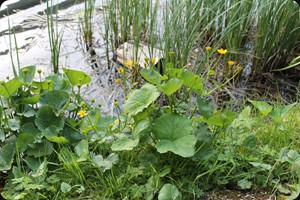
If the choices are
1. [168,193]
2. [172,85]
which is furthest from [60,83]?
[168,193]

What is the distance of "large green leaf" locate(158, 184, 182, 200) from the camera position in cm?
137

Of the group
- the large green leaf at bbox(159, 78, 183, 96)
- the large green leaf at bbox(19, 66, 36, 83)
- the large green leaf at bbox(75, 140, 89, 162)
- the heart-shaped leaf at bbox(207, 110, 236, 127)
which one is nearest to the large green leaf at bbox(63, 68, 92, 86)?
the large green leaf at bbox(19, 66, 36, 83)

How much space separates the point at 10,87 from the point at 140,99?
0.54m

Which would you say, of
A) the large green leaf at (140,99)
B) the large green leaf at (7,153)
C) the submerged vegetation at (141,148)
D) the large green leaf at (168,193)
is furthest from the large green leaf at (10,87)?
the large green leaf at (168,193)

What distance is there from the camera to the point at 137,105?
1479mm

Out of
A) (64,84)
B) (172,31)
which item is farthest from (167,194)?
(172,31)

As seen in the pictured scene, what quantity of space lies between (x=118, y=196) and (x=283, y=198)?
2.03ft

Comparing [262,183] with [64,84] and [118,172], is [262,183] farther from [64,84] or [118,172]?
[64,84]

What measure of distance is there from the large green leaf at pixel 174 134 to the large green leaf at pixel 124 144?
0.29ft

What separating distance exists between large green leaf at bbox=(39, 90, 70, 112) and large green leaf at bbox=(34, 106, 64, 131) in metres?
0.03

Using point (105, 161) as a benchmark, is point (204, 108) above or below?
above

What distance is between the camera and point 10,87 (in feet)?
5.26

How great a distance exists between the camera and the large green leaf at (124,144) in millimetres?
1425

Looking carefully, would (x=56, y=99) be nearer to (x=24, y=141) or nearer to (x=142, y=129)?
(x=24, y=141)
